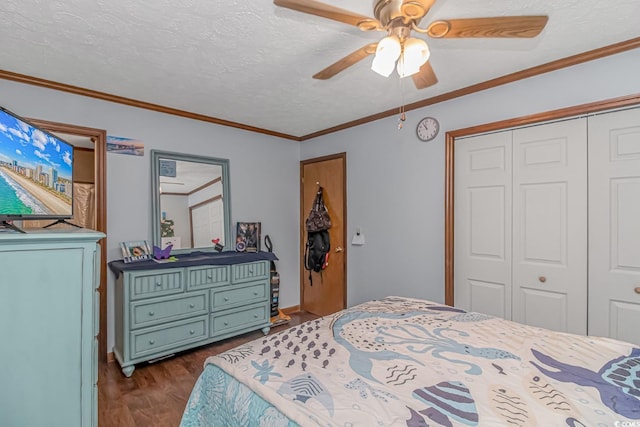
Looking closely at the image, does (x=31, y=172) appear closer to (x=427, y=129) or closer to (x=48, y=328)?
(x=48, y=328)

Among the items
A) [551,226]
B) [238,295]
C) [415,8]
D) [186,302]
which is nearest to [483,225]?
[551,226]

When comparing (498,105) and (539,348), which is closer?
(539,348)

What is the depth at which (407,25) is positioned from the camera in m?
1.41

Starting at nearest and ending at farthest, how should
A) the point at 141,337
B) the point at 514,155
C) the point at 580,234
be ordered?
the point at 580,234 → the point at 514,155 → the point at 141,337

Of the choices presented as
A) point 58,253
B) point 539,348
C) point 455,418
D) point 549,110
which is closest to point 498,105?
point 549,110

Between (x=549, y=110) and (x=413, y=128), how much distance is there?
3.55ft

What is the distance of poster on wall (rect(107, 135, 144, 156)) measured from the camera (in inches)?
111

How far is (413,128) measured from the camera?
119 inches

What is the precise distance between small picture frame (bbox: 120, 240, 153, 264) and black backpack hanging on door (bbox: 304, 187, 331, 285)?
1.79 meters

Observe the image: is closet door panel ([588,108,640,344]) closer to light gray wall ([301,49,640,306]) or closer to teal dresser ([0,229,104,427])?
light gray wall ([301,49,640,306])

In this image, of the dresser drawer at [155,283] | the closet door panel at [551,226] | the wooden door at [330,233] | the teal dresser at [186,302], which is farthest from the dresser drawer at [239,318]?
the closet door panel at [551,226]

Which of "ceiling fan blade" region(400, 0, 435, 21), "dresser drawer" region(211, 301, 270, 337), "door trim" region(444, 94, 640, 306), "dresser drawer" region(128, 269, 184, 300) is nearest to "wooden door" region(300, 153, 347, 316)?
"dresser drawer" region(211, 301, 270, 337)

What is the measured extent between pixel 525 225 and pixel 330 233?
80.9 inches

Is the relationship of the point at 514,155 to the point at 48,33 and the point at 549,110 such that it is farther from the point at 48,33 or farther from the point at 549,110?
the point at 48,33
